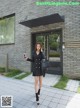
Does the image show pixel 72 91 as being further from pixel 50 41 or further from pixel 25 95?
pixel 50 41

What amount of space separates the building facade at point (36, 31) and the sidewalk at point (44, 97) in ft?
8.33

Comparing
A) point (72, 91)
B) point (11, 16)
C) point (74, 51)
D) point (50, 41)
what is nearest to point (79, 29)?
point (74, 51)

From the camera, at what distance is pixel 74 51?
10.9 m

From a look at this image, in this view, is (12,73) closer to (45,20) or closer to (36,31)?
(36,31)

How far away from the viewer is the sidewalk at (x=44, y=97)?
6699 mm

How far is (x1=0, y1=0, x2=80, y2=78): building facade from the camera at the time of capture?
10922 mm

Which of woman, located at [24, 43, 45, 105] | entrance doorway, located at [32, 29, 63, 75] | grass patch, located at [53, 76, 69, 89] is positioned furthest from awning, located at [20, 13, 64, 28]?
woman, located at [24, 43, 45, 105]

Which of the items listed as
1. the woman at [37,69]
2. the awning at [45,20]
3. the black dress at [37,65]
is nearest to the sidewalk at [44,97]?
the woman at [37,69]

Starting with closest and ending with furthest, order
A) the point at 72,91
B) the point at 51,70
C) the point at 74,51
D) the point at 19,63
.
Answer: the point at 72,91
the point at 74,51
the point at 51,70
the point at 19,63

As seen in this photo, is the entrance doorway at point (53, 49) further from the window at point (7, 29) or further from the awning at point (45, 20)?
the window at point (7, 29)

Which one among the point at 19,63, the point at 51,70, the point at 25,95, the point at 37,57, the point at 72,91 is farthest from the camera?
the point at 19,63

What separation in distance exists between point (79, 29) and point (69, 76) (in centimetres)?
231

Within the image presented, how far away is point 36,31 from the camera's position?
42.0ft

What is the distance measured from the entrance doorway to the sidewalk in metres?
2.89
